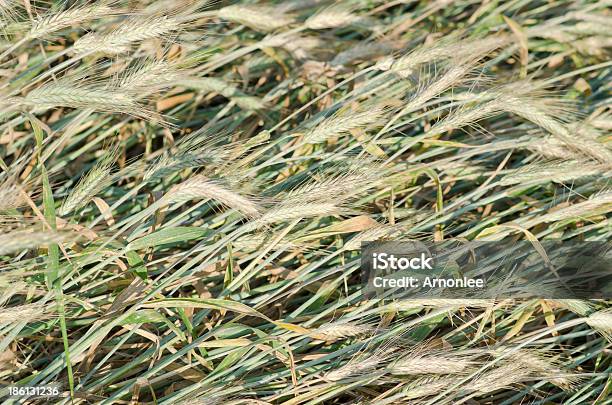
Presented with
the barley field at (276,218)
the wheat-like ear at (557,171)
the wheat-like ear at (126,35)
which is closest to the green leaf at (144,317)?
the barley field at (276,218)

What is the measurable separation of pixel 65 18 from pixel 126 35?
0.11 meters

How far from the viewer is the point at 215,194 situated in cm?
134

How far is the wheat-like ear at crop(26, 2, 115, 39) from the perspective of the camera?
136 cm

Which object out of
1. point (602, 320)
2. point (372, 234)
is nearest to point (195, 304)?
point (372, 234)

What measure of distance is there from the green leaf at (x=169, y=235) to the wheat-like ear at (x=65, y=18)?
1.39ft

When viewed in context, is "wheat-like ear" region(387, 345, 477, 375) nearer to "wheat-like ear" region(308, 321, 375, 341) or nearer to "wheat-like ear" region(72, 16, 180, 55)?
"wheat-like ear" region(308, 321, 375, 341)

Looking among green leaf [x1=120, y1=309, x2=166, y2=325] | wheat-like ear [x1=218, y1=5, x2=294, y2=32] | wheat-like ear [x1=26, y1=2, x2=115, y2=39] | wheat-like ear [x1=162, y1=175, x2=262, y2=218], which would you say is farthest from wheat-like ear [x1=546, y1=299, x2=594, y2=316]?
wheat-like ear [x1=26, y1=2, x2=115, y2=39]

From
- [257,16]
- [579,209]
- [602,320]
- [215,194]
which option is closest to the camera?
[215,194]

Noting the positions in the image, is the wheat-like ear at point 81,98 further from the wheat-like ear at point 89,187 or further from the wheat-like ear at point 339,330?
the wheat-like ear at point 339,330

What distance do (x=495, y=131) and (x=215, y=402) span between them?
0.97 metres

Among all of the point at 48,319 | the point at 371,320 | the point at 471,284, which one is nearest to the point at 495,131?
the point at 471,284

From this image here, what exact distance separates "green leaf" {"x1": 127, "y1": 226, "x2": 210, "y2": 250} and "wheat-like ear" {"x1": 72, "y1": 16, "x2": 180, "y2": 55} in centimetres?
36

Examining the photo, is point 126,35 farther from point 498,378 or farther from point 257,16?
point 498,378

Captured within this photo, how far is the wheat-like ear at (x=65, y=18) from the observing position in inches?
53.4
